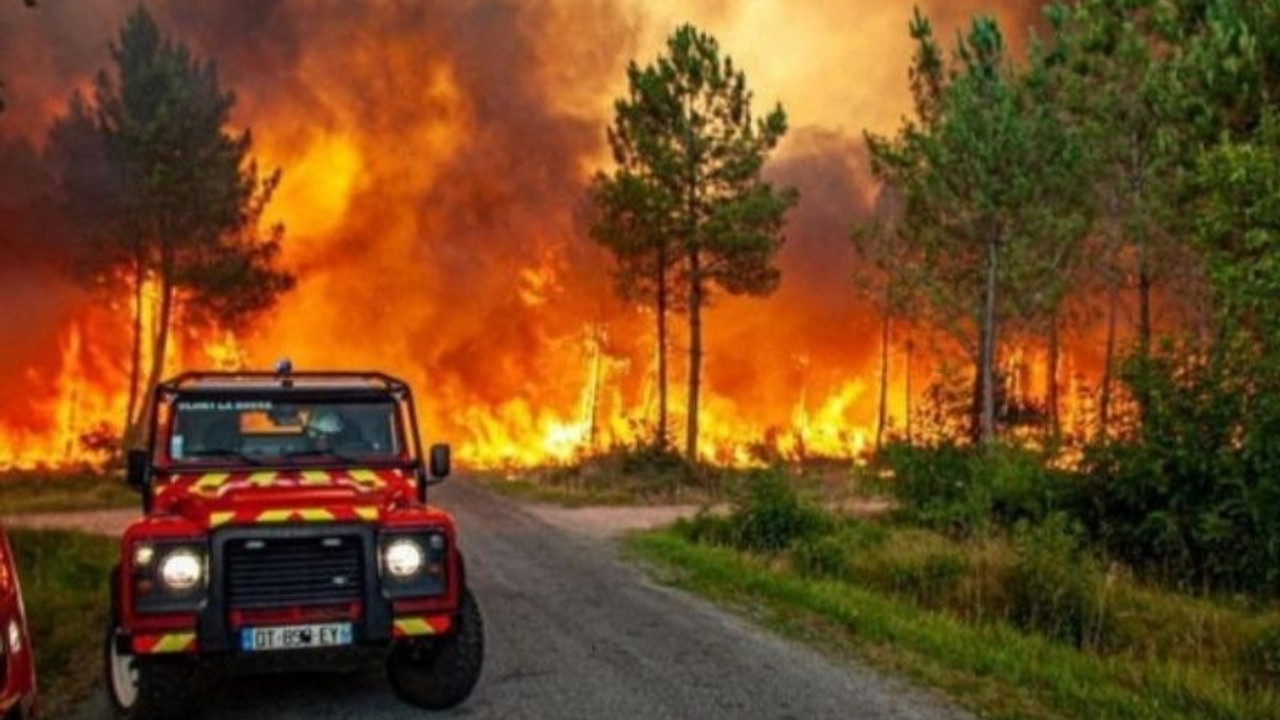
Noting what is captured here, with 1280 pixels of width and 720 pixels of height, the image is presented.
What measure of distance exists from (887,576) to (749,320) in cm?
4776

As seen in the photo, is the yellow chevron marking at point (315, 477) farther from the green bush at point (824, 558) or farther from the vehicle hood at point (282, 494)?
the green bush at point (824, 558)

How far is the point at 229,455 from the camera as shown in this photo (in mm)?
9477

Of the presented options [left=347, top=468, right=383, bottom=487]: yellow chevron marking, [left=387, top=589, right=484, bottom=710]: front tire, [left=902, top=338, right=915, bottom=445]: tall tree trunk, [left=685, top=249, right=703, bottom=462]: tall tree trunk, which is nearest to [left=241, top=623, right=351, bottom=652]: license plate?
→ [left=387, top=589, right=484, bottom=710]: front tire

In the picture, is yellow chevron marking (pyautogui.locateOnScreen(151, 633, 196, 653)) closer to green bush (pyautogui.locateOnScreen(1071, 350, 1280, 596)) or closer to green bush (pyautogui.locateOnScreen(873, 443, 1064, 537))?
green bush (pyautogui.locateOnScreen(873, 443, 1064, 537))

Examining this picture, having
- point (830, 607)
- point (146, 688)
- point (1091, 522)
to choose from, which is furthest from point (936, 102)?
point (146, 688)

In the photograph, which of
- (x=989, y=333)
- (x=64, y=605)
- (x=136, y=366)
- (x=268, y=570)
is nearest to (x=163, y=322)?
(x=136, y=366)

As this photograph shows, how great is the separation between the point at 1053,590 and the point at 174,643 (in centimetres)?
975

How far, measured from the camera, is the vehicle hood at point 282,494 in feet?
27.3

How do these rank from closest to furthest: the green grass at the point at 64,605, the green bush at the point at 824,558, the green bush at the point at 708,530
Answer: the green grass at the point at 64,605 < the green bush at the point at 824,558 < the green bush at the point at 708,530

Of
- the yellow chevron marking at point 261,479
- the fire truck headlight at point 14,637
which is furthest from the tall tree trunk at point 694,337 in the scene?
the fire truck headlight at point 14,637

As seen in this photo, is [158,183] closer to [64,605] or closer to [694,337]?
[694,337]

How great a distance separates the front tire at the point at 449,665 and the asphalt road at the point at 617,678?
0.14m

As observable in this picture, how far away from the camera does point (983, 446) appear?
23031 millimetres

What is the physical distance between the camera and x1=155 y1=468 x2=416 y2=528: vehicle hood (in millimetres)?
8328
